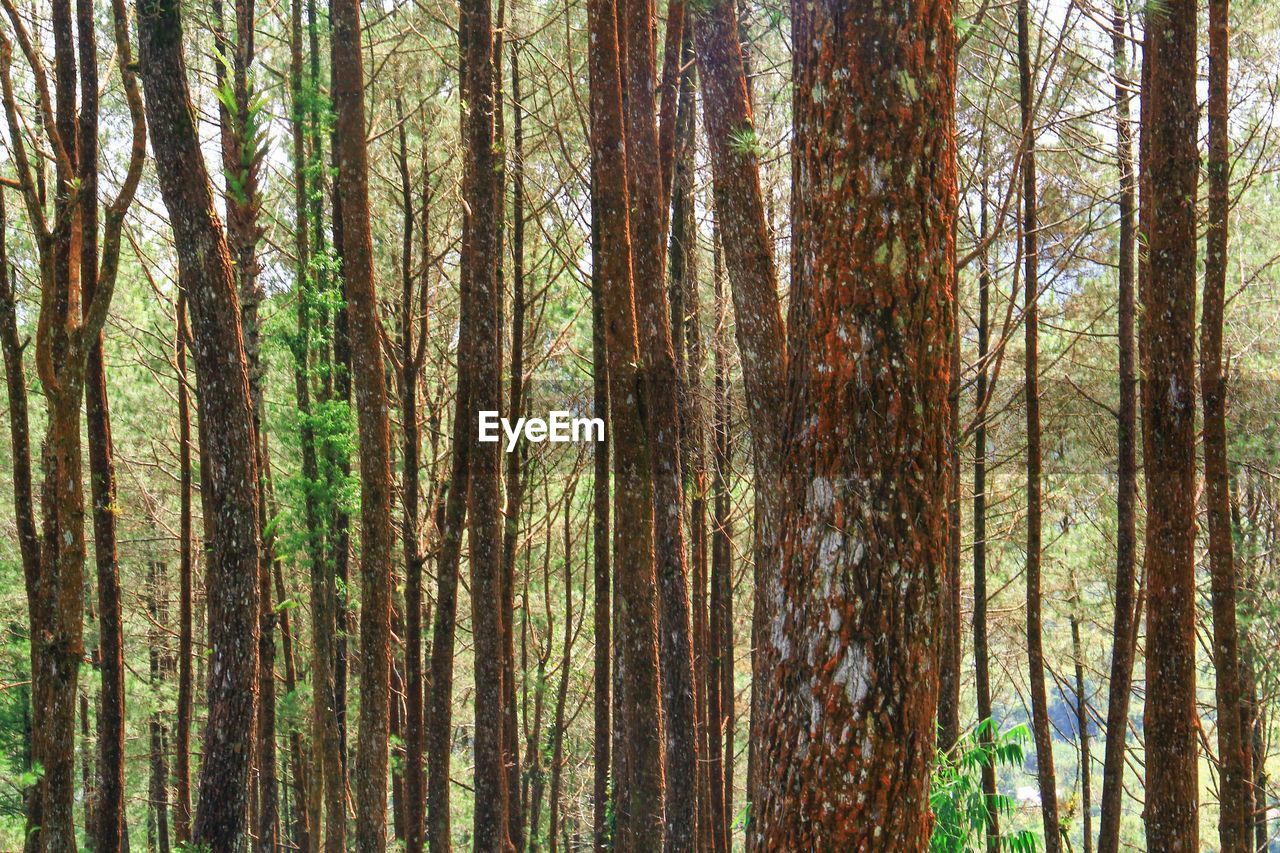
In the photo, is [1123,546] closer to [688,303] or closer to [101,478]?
[688,303]

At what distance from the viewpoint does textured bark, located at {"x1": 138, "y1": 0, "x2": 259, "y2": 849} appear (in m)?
7.00

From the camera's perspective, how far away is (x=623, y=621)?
26.0ft

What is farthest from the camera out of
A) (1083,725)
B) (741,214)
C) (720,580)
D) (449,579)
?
(720,580)

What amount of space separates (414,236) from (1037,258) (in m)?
9.47

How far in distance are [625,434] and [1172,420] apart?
3803mm

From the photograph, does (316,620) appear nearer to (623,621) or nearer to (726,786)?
(623,621)

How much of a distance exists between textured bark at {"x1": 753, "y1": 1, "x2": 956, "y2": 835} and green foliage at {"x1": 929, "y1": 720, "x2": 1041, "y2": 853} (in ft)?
6.07

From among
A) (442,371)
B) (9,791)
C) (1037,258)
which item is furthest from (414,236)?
(9,791)

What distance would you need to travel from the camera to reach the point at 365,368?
830 centimetres

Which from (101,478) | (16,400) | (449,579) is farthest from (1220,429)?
(16,400)

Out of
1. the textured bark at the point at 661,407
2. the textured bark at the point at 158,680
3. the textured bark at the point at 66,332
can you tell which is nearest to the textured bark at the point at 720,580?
the textured bark at the point at 661,407

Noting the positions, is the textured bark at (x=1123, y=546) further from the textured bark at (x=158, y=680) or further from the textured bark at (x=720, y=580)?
the textured bark at (x=158, y=680)

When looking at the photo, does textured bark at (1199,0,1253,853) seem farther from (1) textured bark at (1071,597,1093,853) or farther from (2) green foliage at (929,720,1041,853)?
(1) textured bark at (1071,597,1093,853)

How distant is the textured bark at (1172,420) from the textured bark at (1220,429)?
1.07 metres
